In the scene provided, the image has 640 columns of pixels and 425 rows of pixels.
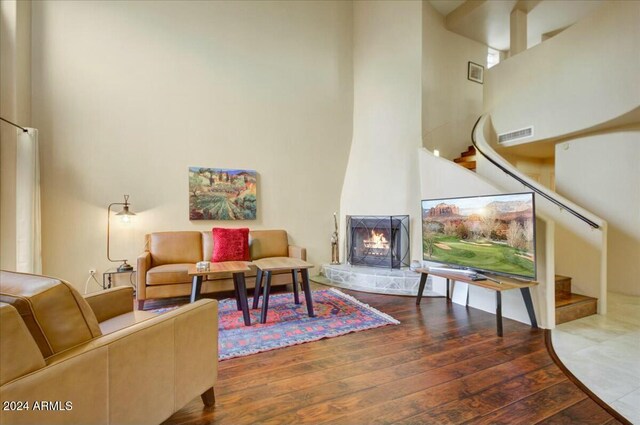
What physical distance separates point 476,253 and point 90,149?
5.18 meters

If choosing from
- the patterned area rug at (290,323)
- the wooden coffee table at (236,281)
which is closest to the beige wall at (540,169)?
the patterned area rug at (290,323)

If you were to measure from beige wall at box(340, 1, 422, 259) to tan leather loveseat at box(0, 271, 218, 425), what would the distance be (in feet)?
13.0

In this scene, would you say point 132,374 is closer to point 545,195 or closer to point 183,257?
point 183,257

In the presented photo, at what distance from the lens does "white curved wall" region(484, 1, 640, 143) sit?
382 centimetres

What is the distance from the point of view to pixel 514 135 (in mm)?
5230

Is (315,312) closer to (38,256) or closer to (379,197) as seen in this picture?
(379,197)

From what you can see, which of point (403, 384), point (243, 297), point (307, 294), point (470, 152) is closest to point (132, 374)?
point (403, 384)

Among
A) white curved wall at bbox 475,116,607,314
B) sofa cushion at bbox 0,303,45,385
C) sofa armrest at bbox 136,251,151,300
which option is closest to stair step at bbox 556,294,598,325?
white curved wall at bbox 475,116,607,314

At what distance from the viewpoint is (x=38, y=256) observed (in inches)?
148

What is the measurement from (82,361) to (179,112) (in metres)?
4.29

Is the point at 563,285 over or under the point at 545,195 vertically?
under

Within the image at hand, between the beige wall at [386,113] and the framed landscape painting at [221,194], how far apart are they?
1.78 m

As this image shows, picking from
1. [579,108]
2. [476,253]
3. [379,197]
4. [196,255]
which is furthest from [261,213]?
[579,108]

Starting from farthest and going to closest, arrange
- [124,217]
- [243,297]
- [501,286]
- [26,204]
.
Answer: [124,217], [26,204], [243,297], [501,286]
